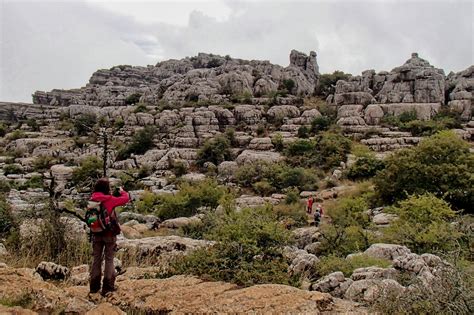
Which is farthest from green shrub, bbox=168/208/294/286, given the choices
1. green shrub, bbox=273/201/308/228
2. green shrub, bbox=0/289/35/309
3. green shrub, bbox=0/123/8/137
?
green shrub, bbox=0/123/8/137

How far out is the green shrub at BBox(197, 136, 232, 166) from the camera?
42062 millimetres

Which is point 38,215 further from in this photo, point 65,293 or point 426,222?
point 426,222

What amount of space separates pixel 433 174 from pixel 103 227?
1875 cm

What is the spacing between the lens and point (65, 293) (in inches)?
173

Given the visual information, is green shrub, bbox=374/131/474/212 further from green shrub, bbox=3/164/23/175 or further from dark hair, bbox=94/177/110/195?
green shrub, bbox=3/164/23/175

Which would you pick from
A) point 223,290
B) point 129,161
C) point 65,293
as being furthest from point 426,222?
point 129,161

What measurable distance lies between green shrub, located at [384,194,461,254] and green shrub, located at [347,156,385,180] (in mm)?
15088

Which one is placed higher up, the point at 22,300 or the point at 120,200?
the point at 120,200

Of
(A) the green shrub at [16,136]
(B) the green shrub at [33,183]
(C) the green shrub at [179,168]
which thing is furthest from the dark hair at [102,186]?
(A) the green shrub at [16,136]

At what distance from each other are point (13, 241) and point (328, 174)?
3019cm

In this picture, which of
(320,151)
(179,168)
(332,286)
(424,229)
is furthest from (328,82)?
(332,286)

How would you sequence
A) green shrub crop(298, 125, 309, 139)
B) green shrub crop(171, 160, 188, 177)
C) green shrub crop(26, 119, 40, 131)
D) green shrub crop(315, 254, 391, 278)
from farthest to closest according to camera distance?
green shrub crop(26, 119, 40, 131) → green shrub crop(298, 125, 309, 139) → green shrub crop(171, 160, 188, 177) → green shrub crop(315, 254, 391, 278)

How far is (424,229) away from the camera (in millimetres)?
11586

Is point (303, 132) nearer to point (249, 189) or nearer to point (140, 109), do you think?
point (249, 189)
